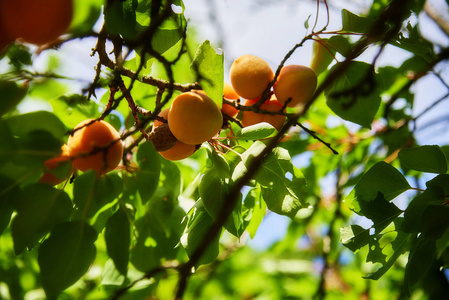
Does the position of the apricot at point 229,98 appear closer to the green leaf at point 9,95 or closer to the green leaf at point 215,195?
the green leaf at point 215,195

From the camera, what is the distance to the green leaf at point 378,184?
96 centimetres

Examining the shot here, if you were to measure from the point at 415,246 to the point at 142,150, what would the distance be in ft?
1.86

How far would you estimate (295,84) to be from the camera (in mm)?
1041

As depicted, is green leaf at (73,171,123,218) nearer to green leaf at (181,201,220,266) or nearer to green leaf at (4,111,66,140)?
green leaf at (4,111,66,140)

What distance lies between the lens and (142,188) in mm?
→ 807

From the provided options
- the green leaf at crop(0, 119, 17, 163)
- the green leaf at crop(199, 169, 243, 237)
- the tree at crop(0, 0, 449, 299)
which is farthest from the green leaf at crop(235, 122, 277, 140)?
the green leaf at crop(0, 119, 17, 163)

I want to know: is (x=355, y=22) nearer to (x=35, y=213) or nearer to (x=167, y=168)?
(x=167, y=168)

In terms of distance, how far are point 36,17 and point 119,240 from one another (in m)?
0.39

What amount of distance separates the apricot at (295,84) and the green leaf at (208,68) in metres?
0.18

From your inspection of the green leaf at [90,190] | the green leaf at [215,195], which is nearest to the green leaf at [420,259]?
the green leaf at [215,195]

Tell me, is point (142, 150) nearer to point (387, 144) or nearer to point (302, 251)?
point (387, 144)

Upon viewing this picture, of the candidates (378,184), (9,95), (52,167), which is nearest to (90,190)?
(52,167)

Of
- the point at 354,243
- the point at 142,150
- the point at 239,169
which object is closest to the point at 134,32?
the point at 142,150

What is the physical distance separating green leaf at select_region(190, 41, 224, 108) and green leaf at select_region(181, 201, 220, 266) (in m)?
0.27
